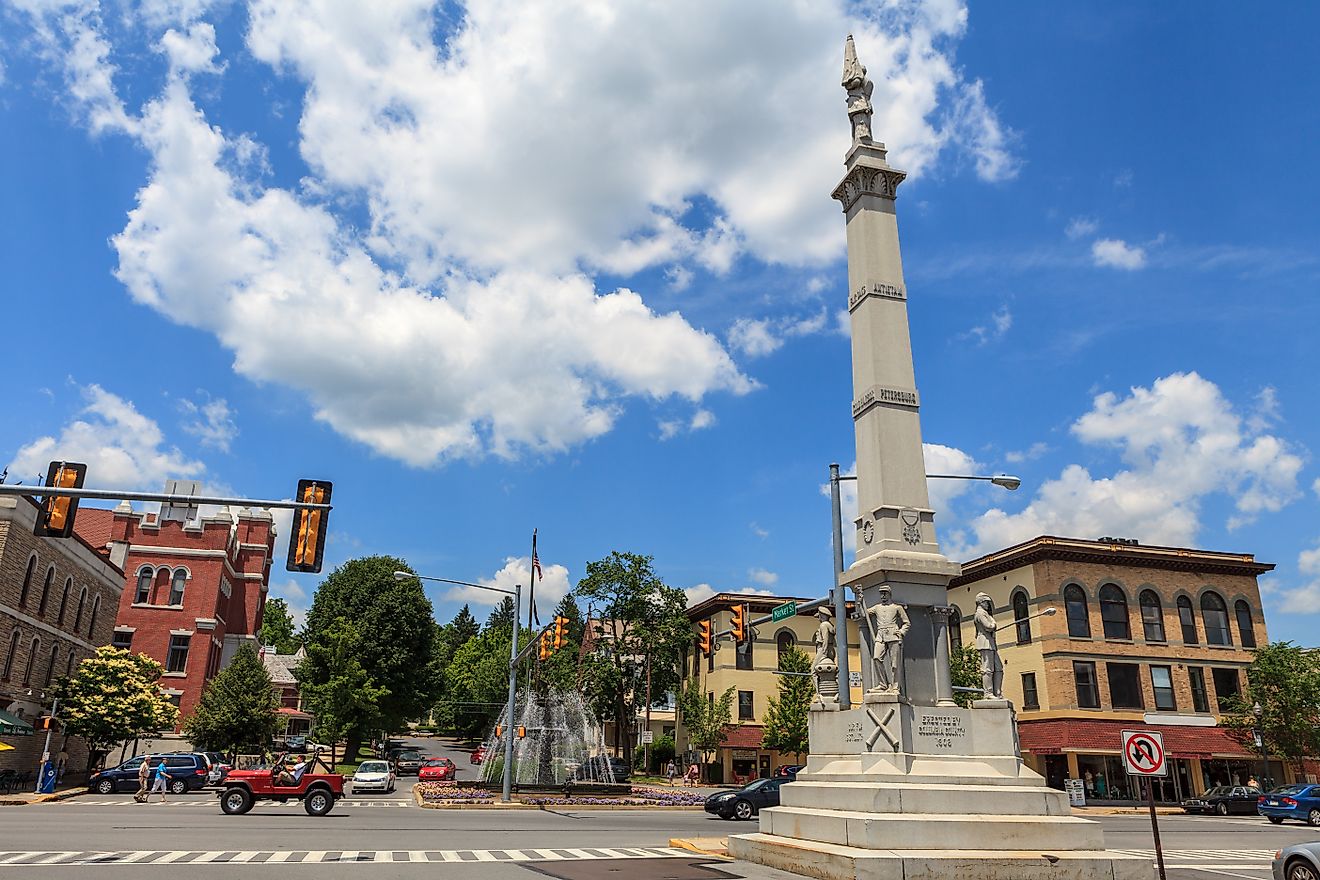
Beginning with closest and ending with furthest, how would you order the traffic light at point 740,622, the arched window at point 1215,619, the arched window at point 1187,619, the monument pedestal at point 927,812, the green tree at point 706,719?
1. the monument pedestal at point 927,812
2. the traffic light at point 740,622
3. the arched window at point 1187,619
4. the arched window at point 1215,619
5. the green tree at point 706,719

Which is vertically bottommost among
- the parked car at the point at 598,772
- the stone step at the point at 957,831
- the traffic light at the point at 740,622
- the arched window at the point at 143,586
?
the parked car at the point at 598,772

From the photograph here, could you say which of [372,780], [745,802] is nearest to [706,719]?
[372,780]

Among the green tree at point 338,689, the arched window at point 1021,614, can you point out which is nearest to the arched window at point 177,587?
the green tree at point 338,689

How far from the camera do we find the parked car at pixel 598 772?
143 ft

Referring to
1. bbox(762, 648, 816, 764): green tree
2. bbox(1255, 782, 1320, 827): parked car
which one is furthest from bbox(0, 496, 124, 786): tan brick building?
bbox(1255, 782, 1320, 827): parked car

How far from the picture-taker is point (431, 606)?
6631 centimetres

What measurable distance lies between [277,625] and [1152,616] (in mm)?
115658

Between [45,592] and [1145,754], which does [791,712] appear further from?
[1145,754]

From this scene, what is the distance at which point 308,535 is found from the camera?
1516 cm

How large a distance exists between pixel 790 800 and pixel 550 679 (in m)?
44.4

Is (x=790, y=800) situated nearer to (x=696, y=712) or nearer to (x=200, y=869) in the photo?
(x=200, y=869)

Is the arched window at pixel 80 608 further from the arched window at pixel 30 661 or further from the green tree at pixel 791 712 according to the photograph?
the green tree at pixel 791 712

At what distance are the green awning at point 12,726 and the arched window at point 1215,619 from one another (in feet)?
182

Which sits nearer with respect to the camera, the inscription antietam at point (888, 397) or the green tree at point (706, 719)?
the inscription antietam at point (888, 397)
